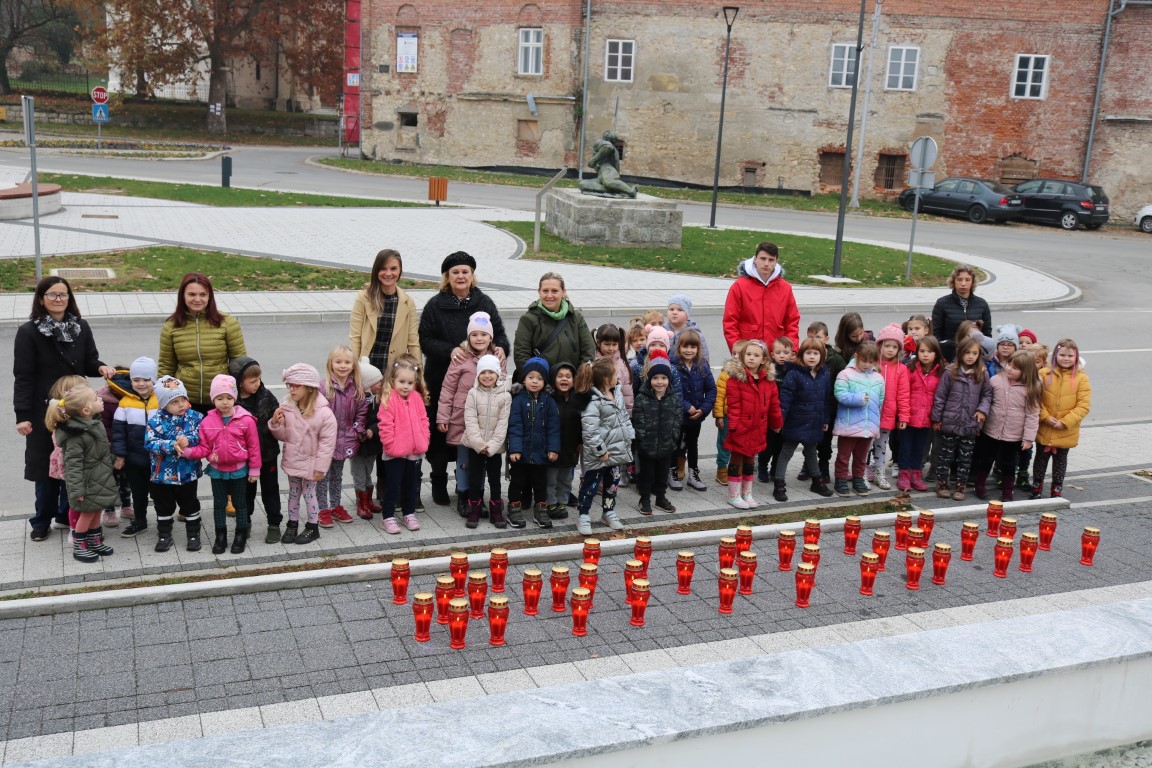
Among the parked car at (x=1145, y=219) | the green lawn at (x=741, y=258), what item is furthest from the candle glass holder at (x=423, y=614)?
the parked car at (x=1145, y=219)

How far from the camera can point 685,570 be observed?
23.1ft

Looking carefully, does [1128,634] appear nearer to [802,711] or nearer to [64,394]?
[802,711]

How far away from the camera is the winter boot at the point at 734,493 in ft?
30.2

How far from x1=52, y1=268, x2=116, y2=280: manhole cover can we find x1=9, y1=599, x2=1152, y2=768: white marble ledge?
16413 mm

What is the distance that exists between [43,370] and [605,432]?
13.1 ft

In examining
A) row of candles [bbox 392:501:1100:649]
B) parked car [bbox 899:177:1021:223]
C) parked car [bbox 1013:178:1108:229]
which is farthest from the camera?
parked car [bbox 899:177:1021:223]

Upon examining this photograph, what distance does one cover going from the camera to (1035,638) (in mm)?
4582

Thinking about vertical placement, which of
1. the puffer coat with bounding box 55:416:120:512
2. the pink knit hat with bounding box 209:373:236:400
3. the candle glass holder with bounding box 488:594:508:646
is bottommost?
the candle glass holder with bounding box 488:594:508:646

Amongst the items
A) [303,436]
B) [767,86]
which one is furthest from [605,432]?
[767,86]

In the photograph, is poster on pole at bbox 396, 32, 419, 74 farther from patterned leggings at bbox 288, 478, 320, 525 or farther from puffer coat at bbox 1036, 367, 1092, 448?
patterned leggings at bbox 288, 478, 320, 525

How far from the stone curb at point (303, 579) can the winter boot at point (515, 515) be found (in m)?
0.62

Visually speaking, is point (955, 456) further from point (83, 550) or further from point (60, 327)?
point (60, 327)

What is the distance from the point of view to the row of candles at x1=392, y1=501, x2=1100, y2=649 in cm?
626

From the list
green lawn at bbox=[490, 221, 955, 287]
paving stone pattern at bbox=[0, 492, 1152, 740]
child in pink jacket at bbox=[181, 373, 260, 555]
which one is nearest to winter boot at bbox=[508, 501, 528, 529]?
paving stone pattern at bbox=[0, 492, 1152, 740]
